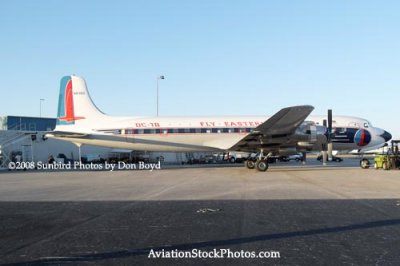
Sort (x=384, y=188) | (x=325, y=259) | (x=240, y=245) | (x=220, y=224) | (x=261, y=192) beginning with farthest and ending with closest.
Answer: (x=384, y=188) < (x=261, y=192) < (x=220, y=224) < (x=240, y=245) < (x=325, y=259)

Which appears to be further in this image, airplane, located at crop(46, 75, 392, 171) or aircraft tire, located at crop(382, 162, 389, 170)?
airplane, located at crop(46, 75, 392, 171)

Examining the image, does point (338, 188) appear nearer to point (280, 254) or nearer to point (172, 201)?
point (172, 201)

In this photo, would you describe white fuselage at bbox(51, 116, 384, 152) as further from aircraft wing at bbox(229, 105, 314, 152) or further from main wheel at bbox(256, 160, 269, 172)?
main wheel at bbox(256, 160, 269, 172)

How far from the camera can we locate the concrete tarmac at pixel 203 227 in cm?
657

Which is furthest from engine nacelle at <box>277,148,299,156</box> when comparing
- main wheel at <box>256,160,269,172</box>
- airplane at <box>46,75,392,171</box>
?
main wheel at <box>256,160,269,172</box>

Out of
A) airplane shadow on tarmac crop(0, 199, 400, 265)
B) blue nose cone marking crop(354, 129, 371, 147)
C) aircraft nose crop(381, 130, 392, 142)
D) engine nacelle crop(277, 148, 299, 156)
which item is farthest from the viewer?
aircraft nose crop(381, 130, 392, 142)

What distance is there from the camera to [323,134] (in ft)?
96.1

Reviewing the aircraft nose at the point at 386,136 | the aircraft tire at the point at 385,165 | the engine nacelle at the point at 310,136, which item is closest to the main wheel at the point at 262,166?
the engine nacelle at the point at 310,136

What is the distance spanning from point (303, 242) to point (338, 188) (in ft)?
33.5

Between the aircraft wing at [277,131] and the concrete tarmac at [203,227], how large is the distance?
10.4m

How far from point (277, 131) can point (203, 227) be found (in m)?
18.8

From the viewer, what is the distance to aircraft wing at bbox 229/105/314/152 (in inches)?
991

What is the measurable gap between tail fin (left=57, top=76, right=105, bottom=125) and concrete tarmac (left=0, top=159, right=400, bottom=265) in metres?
17.4

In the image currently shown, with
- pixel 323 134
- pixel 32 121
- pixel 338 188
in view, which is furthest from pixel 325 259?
pixel 32 121
